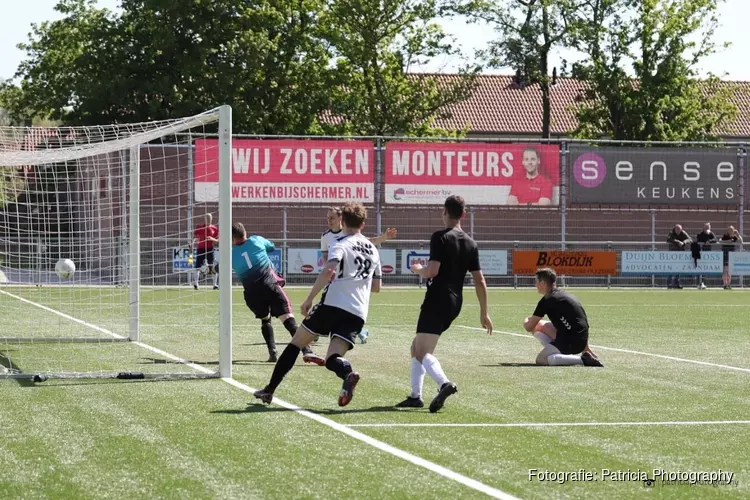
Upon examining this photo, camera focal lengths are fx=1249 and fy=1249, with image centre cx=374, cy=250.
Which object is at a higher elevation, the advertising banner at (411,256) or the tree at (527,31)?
the tree at (527,31)

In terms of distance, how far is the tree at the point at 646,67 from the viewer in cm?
5119

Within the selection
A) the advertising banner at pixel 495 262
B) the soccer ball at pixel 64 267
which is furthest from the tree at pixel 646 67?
the soccer ball at pixel 64 267

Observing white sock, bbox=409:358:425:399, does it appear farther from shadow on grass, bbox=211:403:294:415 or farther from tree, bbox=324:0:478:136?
tree, bbox=324:0:478:136

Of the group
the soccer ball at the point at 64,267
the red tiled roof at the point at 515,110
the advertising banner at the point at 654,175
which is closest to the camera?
the soccer ball at the point at 64,267

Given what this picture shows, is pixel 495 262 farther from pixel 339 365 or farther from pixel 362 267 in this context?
pixel 339 365

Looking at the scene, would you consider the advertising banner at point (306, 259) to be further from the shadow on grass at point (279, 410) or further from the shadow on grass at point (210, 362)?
the shadow on grass at point (279, 410)

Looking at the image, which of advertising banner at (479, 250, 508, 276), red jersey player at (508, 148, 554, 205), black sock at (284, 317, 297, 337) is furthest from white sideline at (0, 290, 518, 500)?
red jersey player at (508, 148, 554, 205)

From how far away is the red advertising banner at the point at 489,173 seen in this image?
3656 cm

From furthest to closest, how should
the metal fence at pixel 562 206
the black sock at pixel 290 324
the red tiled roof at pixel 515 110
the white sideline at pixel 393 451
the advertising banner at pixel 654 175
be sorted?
the red tiled roof at pixel 515 110, the advertising banner at pixel 654 175, the metal fence at pixel 562 206, the black sock at pixel 290 324, the white sideline at pixel 393 451

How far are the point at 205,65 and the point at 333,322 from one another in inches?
1667

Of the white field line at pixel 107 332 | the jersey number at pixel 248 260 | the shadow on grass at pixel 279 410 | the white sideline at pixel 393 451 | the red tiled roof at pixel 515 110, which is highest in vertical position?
the red tiled roof at pixel 515 110

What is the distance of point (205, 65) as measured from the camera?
51.1m

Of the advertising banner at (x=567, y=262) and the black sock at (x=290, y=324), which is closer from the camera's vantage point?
the black sock at (x=290, y=324)

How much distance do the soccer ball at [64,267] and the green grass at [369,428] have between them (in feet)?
20.4
